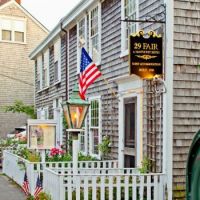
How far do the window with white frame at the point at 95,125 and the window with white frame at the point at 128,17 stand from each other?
8.03 feet

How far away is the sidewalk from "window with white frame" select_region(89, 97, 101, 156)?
2461 mm

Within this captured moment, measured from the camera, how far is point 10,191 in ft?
40.8

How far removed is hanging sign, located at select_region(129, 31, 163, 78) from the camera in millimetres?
8422

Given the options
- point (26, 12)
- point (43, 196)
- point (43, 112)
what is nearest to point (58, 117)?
point (43, 112)

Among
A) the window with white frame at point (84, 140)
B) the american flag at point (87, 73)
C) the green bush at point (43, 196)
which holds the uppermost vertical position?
the american flag at point (87, 73)

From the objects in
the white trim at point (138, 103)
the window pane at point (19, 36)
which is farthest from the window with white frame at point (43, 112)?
the white trim at point (138, 103)

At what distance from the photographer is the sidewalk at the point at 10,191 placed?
11414mm

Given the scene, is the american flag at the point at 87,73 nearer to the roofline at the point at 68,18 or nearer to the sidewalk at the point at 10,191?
the roofline at the point at 68,18

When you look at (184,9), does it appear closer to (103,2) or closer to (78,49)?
(103,2)

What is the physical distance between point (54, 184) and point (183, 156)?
2505 millimetres

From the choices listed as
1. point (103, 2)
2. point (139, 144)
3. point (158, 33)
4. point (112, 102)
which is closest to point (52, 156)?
point (112, 102)

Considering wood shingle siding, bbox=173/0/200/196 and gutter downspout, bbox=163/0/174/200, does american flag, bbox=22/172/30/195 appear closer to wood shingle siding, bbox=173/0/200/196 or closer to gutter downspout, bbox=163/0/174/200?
gutter downspout, bbox=163/0/174/200

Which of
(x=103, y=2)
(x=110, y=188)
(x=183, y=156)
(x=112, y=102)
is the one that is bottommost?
(x=110, y=188)

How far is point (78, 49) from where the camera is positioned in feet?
50.5
